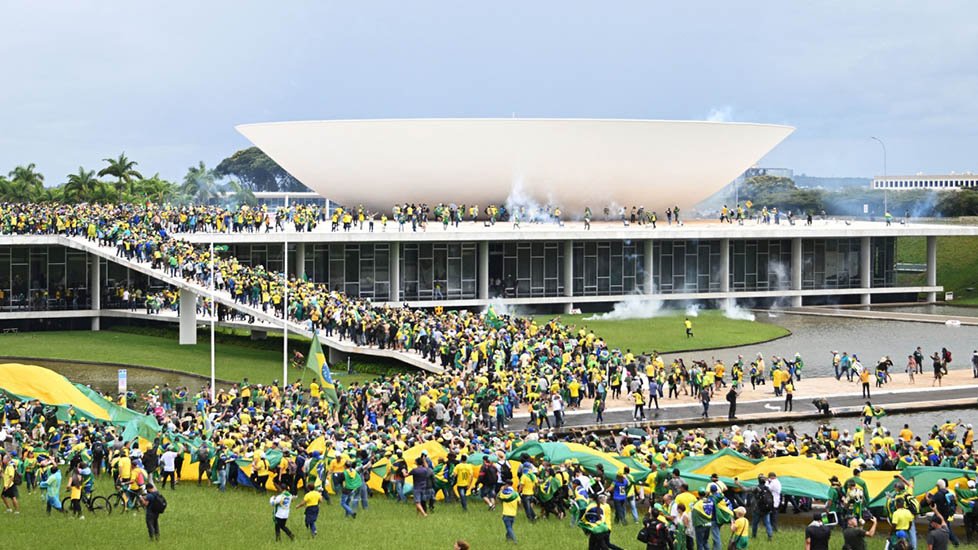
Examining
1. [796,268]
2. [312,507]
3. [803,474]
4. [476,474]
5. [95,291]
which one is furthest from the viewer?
[796,268]

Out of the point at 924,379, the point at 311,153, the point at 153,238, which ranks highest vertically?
the point at 311,153

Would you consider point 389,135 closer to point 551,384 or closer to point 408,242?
point 408,242

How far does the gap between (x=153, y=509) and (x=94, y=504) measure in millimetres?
3129

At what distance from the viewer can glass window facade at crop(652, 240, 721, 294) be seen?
2228 inches

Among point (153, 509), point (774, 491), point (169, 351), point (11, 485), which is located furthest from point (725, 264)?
point (153, 509)

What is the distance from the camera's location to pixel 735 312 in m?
53.5

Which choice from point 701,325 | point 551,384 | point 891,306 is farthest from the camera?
point 891,306

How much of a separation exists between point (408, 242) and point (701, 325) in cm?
1296

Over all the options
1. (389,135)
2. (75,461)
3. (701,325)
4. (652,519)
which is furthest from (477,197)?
(652,519)

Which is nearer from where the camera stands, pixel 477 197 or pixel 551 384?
pixel 551 384

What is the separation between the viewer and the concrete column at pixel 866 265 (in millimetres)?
59219

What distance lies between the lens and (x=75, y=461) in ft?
65.2

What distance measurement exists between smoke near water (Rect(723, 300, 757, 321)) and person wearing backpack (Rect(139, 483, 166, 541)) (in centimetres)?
3626

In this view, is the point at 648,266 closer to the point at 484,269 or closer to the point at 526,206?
the point at 526,206
